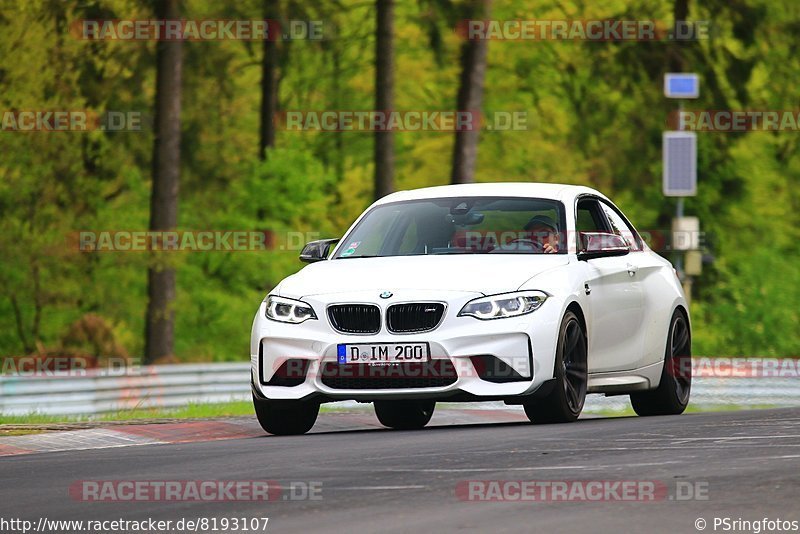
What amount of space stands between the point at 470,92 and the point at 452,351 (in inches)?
758

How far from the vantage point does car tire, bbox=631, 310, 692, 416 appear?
1462 centimetres

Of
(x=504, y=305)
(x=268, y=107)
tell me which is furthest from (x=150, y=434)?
(x=268, y=107)

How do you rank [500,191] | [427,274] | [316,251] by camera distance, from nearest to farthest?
[427,274], [316,251], [500,191]

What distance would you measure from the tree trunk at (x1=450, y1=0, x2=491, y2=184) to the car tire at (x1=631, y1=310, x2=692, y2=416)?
15.7 metres

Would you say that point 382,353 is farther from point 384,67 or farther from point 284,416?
point 384,67

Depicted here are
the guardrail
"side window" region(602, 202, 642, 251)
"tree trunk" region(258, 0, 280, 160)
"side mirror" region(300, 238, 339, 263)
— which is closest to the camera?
"side mirror" region(300, 238, 339, 263)

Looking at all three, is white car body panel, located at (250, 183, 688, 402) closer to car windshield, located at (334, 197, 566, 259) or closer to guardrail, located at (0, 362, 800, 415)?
car windshield, located at (334, 197, 566, 259)

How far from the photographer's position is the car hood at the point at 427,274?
474 inches

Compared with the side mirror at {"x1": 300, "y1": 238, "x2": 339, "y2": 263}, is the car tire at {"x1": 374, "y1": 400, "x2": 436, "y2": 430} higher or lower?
lower

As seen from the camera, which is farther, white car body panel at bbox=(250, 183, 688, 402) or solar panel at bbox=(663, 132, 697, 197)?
solar panel at bbox=(663, 132, 697, 197)

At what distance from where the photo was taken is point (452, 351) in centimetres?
1187

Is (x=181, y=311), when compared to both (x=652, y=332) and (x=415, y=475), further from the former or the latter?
(x=415, y=475)

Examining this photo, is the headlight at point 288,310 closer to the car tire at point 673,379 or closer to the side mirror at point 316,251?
the side mirror at point 316,251

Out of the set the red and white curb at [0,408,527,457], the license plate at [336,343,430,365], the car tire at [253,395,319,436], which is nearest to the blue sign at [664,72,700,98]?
the red and white curb at [0,408,527,457]
